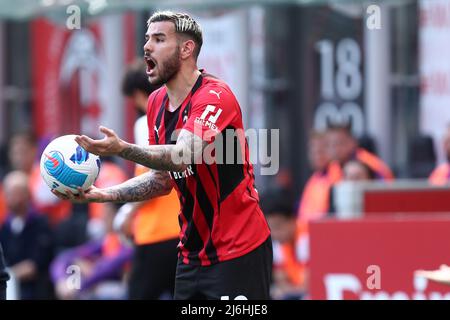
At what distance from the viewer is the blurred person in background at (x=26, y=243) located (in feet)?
41.3

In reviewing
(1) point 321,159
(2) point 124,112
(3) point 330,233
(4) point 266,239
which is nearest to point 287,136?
(2) point 124,112

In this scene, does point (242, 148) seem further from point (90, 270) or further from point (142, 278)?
point (90, 270)

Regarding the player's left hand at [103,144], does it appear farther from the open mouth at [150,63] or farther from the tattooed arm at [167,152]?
the open mouth at [150,63]

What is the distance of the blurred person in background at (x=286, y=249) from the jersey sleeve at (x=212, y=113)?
4.35m

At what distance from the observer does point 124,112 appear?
1703 cm

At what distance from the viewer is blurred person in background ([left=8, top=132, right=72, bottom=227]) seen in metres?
14.3

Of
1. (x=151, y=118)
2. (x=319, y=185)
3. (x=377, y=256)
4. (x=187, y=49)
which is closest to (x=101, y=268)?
(x=319, y=185)

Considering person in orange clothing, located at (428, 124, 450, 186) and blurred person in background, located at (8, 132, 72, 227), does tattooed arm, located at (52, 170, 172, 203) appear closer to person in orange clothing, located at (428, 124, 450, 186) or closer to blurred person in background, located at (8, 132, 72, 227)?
person in orange clothing, located at (428, 124, 450, 186)

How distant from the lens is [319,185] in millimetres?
12422

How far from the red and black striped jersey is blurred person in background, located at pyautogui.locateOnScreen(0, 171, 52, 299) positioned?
537 centimetres

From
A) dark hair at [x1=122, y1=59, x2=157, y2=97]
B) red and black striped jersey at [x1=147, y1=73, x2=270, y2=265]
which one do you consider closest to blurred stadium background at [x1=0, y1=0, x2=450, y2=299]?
dark hair at [x1=122, y1=59, x2=157, y2=97]

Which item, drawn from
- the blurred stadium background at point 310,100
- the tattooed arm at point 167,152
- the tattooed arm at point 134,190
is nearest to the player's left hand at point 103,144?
the tattooed arm at point 167,152

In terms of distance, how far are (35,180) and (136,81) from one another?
205 inches
